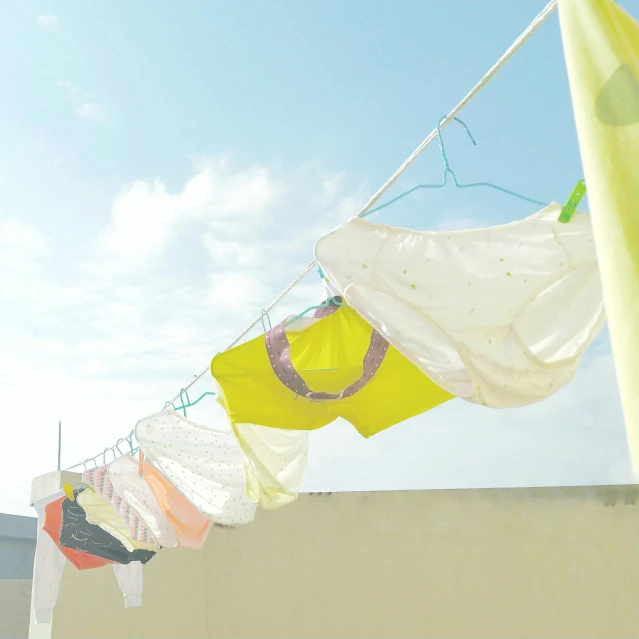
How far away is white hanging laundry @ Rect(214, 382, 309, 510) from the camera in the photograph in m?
2.24

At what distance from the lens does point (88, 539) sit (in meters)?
3.76

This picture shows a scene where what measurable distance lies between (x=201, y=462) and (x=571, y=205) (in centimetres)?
184

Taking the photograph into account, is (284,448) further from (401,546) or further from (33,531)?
(33,531)

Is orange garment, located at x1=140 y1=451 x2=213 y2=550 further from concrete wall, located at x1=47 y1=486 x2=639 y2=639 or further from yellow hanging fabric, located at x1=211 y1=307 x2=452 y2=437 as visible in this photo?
concrete wall, located at x1=47 y1=486 x2=639 y2=639

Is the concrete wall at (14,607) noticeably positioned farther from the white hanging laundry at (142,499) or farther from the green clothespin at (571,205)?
the green clothespin at (571,205)

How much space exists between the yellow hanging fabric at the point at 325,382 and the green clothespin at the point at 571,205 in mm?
584

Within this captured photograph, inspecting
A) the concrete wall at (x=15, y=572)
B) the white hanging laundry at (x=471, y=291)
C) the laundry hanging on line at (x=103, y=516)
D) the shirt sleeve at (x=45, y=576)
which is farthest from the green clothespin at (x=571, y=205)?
the concrete wall at (x=15, y=572)

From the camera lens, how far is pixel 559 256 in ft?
5.16

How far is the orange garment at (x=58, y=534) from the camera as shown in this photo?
3.88m

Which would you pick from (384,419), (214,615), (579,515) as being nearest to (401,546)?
(579,515)

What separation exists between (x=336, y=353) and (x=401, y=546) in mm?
2718

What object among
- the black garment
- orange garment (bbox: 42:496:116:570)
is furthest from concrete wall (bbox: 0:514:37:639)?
the black garment

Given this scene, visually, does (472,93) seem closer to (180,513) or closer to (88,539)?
(180,513)

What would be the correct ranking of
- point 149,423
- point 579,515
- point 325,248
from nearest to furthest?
point 325,248 < point 149,423 < point 579,515
